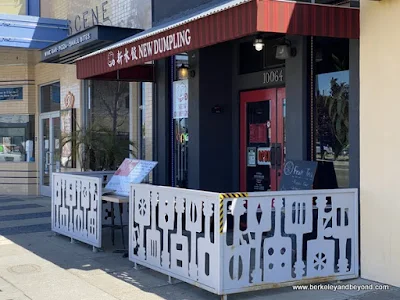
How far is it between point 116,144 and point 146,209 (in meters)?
5.03

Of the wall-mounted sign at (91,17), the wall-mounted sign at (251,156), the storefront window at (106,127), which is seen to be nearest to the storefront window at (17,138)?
the wall-mounted sign at (91,17)

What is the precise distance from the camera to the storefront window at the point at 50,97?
15.6 metres

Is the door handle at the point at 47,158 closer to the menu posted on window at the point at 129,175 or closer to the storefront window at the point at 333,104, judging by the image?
the menu posted on window at the point at 129,175

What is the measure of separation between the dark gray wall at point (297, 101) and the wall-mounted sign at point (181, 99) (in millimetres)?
2652

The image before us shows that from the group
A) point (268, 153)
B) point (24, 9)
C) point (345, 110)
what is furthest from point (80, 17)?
point (345, 110)

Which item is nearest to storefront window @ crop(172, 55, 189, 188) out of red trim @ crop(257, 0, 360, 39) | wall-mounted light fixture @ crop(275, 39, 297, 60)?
wall-mounted light fixture @ crop(275, 39, 297, 60)

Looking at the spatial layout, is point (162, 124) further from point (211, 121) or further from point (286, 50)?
point (286, 50)

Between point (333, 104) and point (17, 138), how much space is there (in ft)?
37.9

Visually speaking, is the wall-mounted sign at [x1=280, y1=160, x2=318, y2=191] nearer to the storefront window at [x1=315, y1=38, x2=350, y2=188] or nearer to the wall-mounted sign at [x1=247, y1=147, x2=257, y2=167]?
the storefront window at [x1=315, y1=38, x2=350, y2=188]

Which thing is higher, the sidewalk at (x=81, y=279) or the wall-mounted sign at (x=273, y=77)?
the wall-mounted sign at (x=273, y=77)

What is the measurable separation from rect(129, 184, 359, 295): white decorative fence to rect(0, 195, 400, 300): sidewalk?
0.17 metres

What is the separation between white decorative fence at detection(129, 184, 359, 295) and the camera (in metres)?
5.60

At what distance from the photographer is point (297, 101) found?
27.0 ft

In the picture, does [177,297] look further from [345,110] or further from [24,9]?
[24,9]
